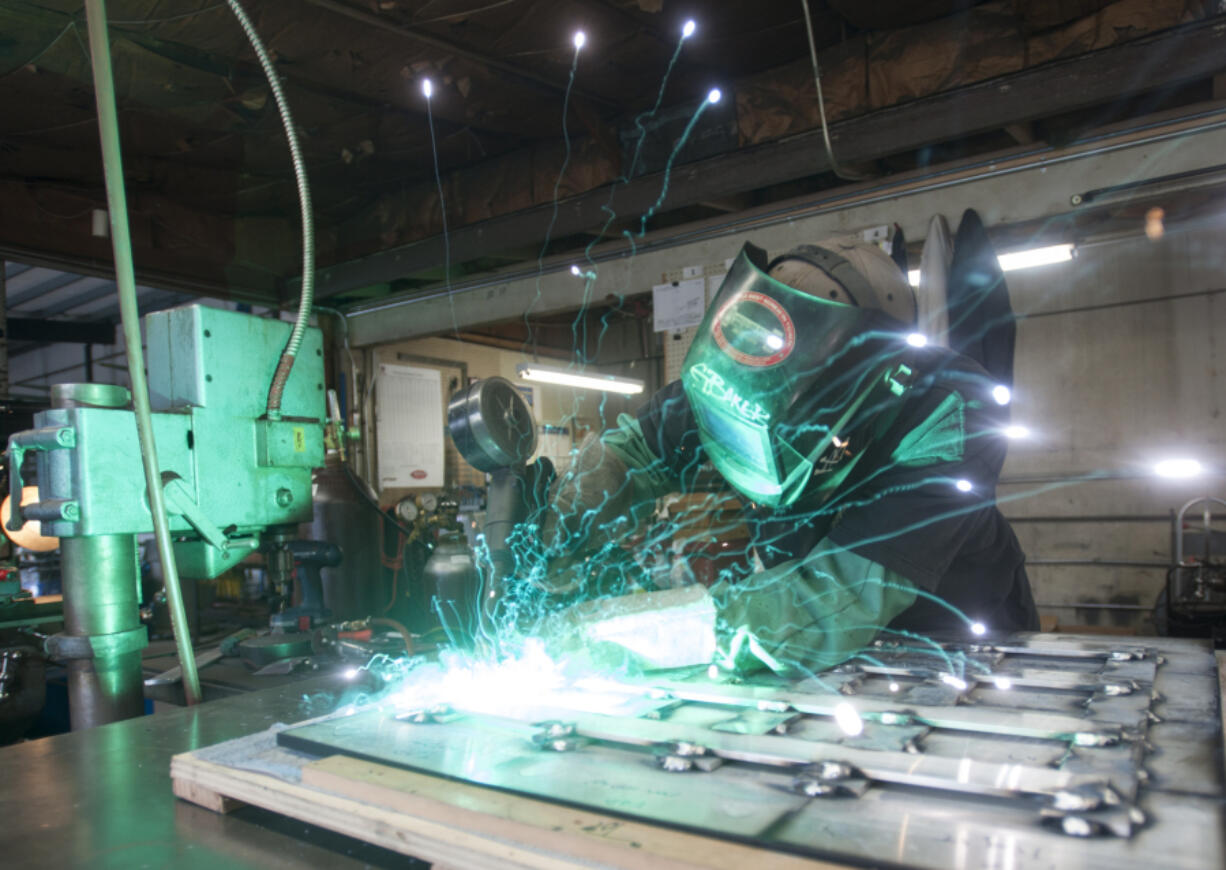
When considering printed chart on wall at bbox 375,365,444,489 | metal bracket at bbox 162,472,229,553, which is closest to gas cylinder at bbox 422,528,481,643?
metal bracket at bbox 162,472,229,553

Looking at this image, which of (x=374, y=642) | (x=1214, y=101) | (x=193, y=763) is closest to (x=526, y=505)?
(x=374, y=642)

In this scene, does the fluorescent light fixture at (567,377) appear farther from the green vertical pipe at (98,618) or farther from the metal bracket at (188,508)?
the green vertical pipe at (98,618)

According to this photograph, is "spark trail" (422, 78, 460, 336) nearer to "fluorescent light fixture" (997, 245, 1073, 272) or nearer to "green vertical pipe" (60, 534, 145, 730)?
"green vertical pipe" (60, 534, 145, 730)

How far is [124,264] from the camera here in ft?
4.06

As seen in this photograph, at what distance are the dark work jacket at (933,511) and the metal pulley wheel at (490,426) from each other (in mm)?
450

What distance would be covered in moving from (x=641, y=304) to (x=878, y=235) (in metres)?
2.00

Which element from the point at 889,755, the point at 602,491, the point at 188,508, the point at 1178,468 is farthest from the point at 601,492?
the point at 1178,468

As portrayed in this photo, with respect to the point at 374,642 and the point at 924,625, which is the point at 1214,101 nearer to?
the point at 924,625

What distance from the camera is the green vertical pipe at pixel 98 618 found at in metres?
1.38

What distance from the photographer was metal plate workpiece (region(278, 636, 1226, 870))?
0.60 meters

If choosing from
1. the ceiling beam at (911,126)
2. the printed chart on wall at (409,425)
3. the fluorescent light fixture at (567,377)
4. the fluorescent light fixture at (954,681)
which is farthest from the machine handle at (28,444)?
the printed chart on wall at (409,425)

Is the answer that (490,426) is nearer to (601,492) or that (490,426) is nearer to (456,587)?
(601,492)

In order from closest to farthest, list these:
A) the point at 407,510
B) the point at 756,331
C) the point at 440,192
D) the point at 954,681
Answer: the point at 954,681 < the point at 756,331 < the point at 440,192 < the point at 407,510

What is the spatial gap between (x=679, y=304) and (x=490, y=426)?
204cm
